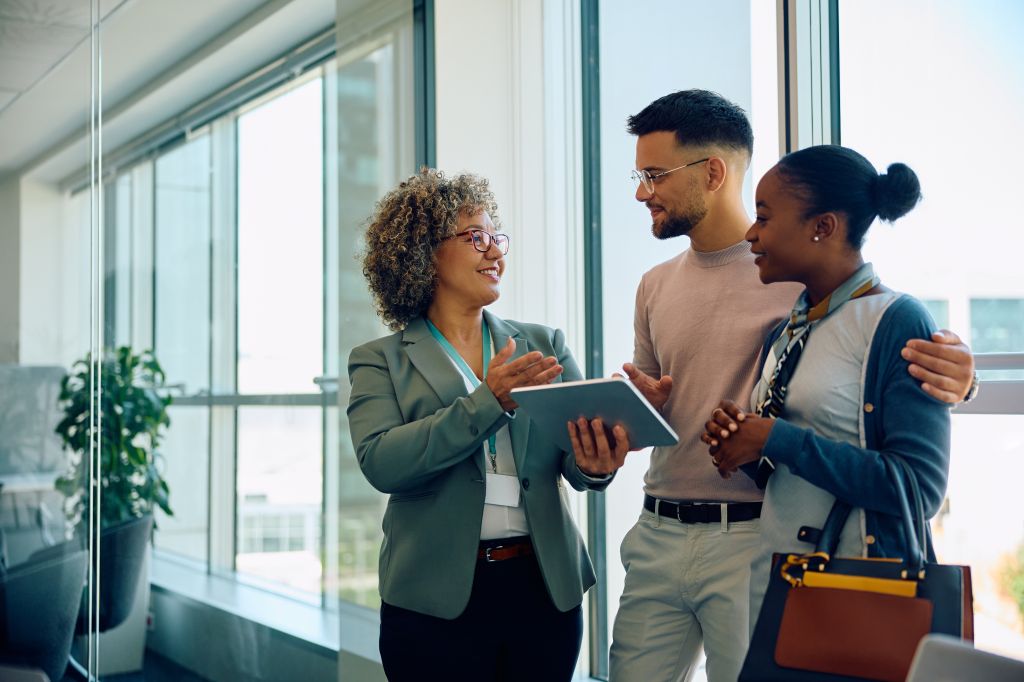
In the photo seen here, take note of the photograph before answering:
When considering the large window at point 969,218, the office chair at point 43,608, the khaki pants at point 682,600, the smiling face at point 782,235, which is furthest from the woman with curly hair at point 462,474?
the office chair at point 43,608

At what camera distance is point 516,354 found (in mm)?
2121

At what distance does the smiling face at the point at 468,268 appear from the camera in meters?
2.12

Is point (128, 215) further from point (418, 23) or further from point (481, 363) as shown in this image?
point (481, 363)

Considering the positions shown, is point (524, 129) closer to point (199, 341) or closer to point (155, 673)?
point (199, 341)

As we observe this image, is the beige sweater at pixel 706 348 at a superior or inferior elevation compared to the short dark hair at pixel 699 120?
inferior

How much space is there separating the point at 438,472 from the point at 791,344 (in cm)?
75

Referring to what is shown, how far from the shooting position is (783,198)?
1738 millimetres

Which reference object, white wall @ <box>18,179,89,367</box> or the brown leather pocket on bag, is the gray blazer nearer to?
the brown leather pocket on bag

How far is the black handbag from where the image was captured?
1.39 m

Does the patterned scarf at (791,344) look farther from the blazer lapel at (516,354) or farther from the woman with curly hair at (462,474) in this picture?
the blazer lapel at (516,354)

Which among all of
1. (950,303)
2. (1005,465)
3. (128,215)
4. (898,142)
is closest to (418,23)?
(128,215)

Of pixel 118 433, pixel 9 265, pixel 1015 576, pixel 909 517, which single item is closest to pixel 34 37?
pixel 9 265

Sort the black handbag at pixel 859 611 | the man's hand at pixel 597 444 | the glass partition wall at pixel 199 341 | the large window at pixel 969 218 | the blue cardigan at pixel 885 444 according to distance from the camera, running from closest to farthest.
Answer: the black handbag at pixel 859 611 < the blue cardigan at pixel 885 444 < the man's hand at pixel 597 444 < the large window at pixel 969 218 < the glass partition wall at pixel 199 341

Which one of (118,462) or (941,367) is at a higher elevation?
(941,367)
